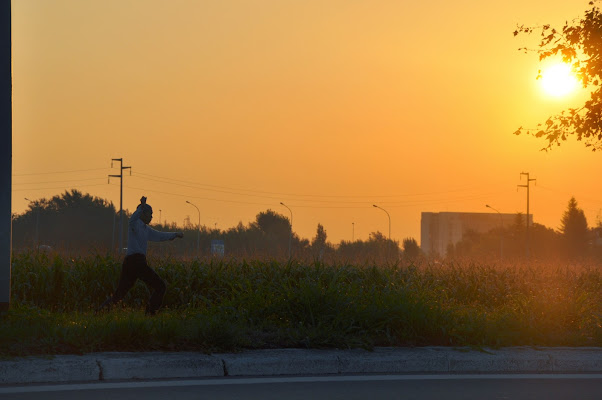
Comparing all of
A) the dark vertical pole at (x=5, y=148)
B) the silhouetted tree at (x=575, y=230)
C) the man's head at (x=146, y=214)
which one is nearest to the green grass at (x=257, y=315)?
the dark vertical pole at (x=5, y=148)

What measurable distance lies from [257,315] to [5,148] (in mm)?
3661

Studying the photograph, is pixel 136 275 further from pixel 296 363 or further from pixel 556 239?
pixel 556 239

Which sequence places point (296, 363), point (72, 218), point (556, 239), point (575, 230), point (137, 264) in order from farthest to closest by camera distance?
point (556, 239)
point (575, 230)
point (72, 218)
point (137, 264)
point (296, 363)

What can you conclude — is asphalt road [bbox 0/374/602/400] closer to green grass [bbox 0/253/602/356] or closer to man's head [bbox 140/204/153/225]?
green grass [bbox 0/253/602/356]


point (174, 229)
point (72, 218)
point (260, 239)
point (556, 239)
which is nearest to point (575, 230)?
point (556, 239)

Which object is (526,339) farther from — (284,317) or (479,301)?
(479,301)

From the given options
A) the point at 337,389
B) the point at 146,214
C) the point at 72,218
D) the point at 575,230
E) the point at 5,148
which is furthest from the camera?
the point at 575,230

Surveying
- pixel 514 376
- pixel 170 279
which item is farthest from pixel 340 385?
pixel 170 279

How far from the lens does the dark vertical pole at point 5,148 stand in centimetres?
1037

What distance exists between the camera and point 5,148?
10539 millimetres

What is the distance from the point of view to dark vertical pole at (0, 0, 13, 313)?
1037 centimetres

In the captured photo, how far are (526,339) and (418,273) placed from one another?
722 centimetres

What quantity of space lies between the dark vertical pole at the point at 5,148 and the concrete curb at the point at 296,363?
2306 mm

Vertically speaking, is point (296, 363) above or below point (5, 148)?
below
